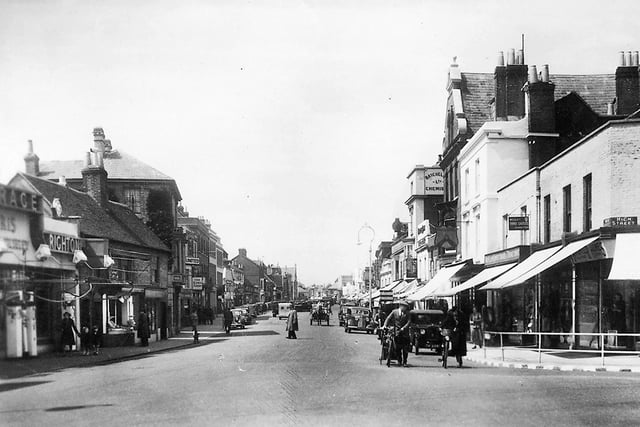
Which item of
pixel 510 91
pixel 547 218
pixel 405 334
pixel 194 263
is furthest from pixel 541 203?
pixel 194 263

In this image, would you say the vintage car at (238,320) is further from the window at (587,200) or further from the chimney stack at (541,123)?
the window at (587,200)

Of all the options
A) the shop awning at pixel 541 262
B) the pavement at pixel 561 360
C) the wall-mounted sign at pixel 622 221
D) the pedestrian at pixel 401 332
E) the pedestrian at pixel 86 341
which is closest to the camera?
the pavement at pixel 561 360

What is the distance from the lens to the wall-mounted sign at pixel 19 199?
11227mm

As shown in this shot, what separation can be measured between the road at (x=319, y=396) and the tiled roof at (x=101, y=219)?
41.2 feet

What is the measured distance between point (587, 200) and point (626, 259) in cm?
420

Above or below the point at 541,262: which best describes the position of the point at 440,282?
below

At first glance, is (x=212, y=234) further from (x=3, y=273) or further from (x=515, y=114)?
(x=3, y=273)

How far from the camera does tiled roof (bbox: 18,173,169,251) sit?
32.1 metres

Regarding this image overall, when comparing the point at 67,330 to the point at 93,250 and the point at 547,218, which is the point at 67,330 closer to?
the point at 93,250

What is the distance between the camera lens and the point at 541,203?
3016cm

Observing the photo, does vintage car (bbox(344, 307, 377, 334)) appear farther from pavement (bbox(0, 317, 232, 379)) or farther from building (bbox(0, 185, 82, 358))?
building (bbox(0, 185, 82, 358))

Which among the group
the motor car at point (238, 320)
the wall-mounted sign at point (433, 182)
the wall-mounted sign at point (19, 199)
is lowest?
the motor car at point (238, 320)

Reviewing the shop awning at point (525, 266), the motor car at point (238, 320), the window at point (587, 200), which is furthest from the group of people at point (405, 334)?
the motor car at point (238, 320)

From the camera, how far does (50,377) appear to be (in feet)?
62.3
